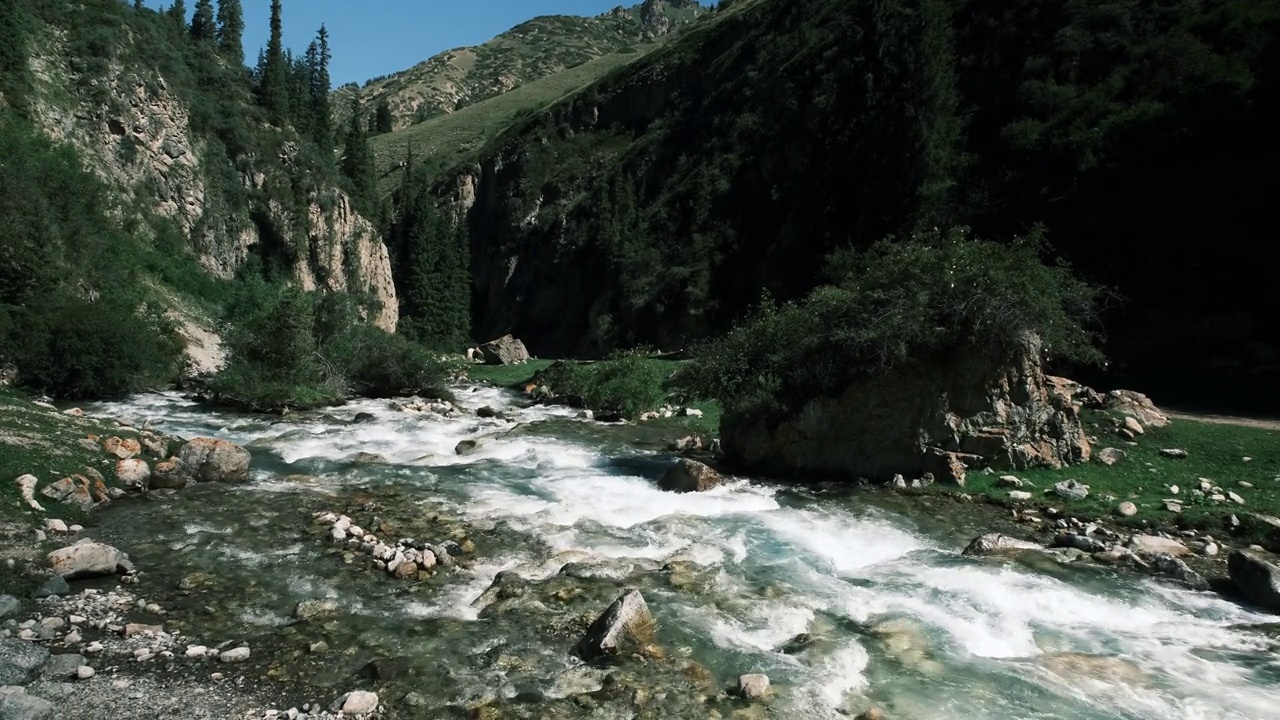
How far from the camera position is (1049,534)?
1292cm

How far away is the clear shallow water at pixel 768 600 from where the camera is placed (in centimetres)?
778

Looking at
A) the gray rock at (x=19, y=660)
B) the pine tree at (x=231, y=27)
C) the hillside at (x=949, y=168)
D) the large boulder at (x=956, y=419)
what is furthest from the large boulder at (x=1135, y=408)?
the pine tree at (x=231, y=27)

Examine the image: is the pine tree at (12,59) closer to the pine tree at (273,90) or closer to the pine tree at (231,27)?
the pine tree at (273,90)

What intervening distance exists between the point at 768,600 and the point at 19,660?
8.46 metres

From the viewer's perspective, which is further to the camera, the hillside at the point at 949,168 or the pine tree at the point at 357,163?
the pine tree at the point at 357,163

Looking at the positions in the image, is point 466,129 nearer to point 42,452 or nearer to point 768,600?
point 42,452

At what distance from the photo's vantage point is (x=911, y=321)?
52.4ft

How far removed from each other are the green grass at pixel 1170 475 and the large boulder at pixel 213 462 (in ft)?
51.0

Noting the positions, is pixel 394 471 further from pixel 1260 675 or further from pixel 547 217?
pixel 547 217

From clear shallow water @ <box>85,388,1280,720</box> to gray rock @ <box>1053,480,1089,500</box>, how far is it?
8.38 feet

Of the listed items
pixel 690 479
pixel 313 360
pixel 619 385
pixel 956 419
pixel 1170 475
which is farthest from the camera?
pixel 313 360

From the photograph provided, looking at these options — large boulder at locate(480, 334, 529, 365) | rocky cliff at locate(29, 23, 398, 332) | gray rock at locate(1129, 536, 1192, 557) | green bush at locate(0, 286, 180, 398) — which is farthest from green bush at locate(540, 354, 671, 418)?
rocky cliff at locate(29, 23, 398, 332)

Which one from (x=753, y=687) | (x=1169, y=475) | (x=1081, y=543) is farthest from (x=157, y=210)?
(x=1169, y=475)

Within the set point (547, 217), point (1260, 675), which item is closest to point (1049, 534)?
point (1260, 675)
